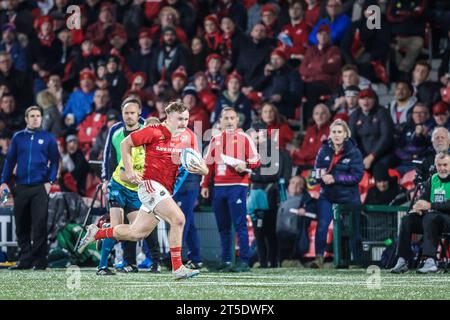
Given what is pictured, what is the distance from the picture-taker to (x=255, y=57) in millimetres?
18609

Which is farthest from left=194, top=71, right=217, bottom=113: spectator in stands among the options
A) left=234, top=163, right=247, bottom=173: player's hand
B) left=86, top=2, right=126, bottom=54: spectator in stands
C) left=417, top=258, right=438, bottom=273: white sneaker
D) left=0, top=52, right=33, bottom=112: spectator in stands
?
left=417, top=258, right=438, bottom=273: white sneaker

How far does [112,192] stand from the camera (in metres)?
12.7

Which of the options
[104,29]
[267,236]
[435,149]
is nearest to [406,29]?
[435,149]

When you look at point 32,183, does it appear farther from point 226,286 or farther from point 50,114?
point 50,114

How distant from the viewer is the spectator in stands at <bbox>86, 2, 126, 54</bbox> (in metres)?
21.1

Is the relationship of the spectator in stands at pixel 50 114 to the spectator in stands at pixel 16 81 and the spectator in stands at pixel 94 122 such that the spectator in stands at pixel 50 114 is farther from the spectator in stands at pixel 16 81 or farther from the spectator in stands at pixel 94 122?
the spectator in stands at pixel 16 81

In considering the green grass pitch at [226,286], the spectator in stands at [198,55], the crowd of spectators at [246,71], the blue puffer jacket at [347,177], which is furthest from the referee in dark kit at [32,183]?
the spectator in stands at [198,55]

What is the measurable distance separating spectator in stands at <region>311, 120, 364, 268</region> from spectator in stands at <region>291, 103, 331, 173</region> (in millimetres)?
1441

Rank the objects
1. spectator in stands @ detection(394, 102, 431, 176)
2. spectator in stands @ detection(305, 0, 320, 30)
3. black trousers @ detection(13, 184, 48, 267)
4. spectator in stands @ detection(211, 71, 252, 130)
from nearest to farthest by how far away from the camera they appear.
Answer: black trousers @ detection(13, 184, 48, 267) → spectator in stands @ detection(394, 102, 431, 176) → spectator in stands @ detection(211, 71, 252, 130) → spectator in stands @ detection(305, 0, 320, 30)

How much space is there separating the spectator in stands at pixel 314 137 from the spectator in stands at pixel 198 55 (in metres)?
3.39

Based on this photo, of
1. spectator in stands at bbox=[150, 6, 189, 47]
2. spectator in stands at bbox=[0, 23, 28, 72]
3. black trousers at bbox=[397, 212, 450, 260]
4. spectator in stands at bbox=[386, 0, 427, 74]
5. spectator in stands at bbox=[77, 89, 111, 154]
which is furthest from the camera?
spectator in stands at bbox=[0, 23, 28, 72]

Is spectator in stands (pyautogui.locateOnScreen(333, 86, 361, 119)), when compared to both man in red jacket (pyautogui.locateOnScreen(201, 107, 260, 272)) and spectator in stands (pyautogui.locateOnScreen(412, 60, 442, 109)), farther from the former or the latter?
man in red jacket (pyautogui.locateOnScreen(201, 107, 260, 272))
